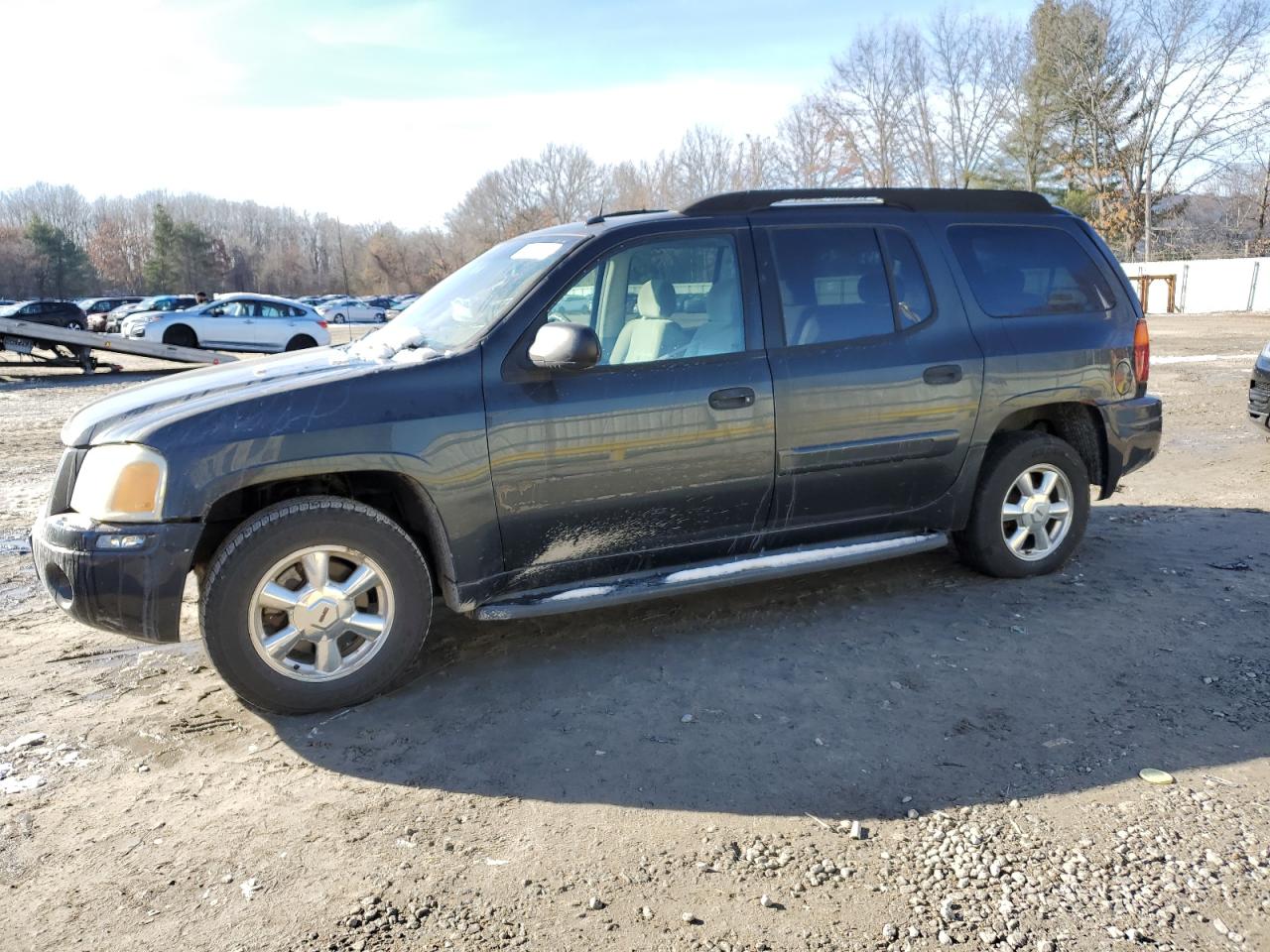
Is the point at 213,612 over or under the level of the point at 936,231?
under

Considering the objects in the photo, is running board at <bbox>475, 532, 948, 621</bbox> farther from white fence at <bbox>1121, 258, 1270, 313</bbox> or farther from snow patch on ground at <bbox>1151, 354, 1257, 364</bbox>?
white fence at <bbox>1121, 258, 1270, 313</bbox>

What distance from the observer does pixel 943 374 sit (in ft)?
15.3

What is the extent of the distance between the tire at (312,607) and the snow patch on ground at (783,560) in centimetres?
110

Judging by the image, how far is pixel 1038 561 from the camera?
16.9ft

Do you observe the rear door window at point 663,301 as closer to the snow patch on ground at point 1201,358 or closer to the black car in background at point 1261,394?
the black car in background at point 1261,394

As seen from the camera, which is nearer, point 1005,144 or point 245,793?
point 245,793

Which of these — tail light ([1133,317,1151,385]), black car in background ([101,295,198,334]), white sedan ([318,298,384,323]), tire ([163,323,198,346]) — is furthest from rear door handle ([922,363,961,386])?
white sedan ([318,298,384,323])

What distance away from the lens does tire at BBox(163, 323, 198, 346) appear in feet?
75.4

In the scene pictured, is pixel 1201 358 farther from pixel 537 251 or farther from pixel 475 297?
pixel 475 297

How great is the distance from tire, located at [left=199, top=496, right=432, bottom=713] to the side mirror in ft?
2.88

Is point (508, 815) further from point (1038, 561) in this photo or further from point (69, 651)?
point (1038, 561)

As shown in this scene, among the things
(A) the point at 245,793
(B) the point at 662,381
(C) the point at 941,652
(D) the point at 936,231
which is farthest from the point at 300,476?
(D) the point at 936,231

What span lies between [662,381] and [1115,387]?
270 centimetres

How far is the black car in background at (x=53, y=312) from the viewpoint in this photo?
28486 millimetres
